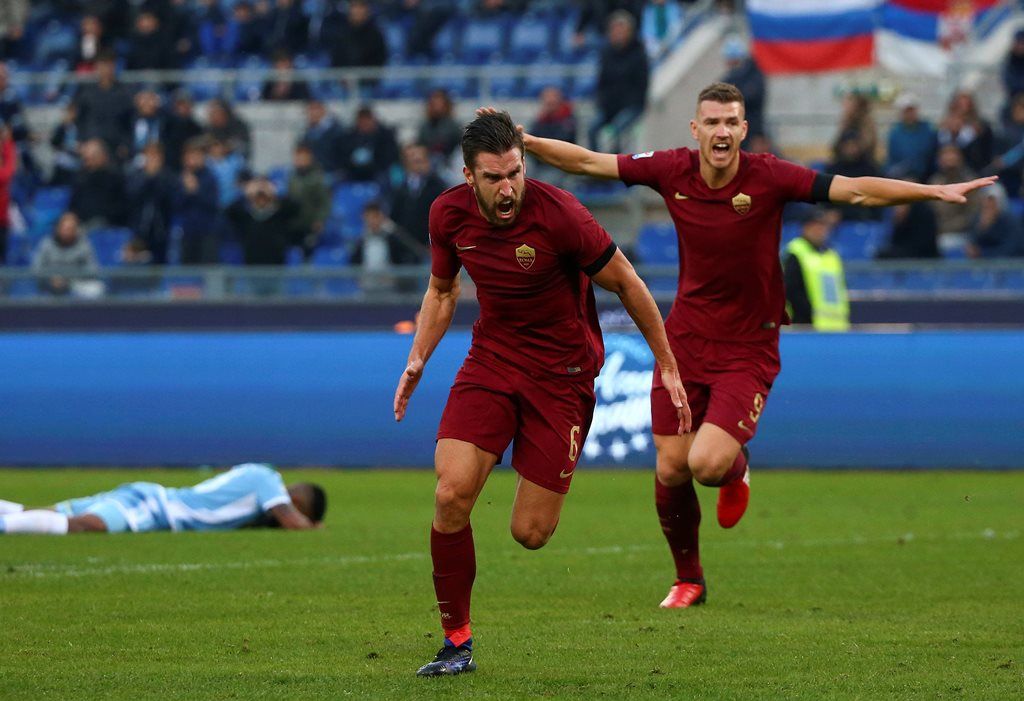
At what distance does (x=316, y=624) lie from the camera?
773cm

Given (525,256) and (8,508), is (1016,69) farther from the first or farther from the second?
(525,256)

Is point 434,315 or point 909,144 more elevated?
point 434,315

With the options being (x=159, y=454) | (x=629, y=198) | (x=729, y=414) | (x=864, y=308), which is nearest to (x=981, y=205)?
(x=864, y=308)

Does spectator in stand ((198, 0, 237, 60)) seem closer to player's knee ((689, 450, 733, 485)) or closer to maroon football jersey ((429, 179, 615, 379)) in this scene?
player's knee ((689, 450, 733, 485))

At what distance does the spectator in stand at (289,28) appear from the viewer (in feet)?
78.9

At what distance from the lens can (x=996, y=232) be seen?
16953 mm

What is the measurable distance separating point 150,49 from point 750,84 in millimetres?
8764

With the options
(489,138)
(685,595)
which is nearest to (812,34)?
(685,595)

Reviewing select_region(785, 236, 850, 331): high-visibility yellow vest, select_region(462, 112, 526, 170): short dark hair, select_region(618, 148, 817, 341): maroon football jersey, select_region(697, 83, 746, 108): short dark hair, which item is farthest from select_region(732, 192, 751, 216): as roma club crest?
select_region(785, 236, 850, 331): high-visibility yellow vest

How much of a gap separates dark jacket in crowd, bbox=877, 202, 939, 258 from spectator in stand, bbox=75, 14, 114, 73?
1200cm

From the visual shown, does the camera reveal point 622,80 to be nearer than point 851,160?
No

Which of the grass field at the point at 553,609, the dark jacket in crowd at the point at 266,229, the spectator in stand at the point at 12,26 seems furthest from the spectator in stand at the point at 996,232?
the spectator in stand at the point at 12,26

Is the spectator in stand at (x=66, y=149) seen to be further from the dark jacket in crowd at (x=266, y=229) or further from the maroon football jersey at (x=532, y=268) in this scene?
the maroon football jersey at (x=532, y=268)

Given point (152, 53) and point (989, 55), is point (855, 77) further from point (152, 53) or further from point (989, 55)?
point (152, 53)
